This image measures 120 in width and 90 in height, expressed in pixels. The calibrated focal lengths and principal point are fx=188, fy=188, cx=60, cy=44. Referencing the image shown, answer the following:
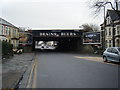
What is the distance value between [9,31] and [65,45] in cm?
3008

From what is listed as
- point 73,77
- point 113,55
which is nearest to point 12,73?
point 73,77

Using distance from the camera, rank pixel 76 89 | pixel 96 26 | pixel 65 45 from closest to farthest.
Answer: pixel 76 89 < pixel 65 45 < pixel 96 26

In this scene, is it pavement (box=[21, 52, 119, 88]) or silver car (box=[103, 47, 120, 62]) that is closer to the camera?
pavement (box=[21, 52, 119, 88])

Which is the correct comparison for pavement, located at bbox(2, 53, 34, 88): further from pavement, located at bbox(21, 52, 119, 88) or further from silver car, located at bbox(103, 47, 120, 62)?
silver car, located at bbox(103, 47, 120, 62)

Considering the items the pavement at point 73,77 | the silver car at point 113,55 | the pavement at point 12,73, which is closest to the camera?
the pavement at point 73,77

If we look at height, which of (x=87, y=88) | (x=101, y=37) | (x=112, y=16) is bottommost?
(x=87, y=88)

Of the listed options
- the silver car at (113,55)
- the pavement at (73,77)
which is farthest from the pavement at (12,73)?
the silver car at (113,55)

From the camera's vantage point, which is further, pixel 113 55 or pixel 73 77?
pixel 113 55

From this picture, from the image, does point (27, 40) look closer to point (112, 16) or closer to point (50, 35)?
point (50, 35)

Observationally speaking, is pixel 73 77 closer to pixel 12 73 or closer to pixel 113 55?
pixel 12 73

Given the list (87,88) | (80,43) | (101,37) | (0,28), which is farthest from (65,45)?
(87,88)

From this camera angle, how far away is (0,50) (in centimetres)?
2152

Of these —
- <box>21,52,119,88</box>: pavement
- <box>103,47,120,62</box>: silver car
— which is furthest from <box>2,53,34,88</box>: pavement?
<box>103,47,120,62</box>: silver car

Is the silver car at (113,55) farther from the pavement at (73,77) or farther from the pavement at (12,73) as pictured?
the pavement at (12,73)
